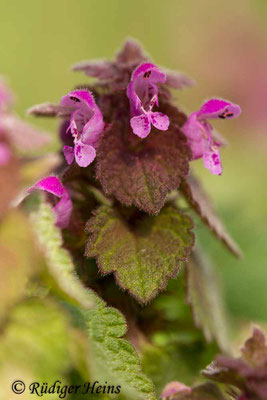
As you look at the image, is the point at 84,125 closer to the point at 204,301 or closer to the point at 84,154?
the point at 84,154

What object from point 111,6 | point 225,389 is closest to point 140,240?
point 225,389

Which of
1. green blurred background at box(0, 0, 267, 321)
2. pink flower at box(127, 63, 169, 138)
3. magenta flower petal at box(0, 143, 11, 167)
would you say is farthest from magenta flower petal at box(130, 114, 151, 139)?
green blurred background at box(0, 0, 267, 321)

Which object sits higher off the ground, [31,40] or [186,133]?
[31,40]

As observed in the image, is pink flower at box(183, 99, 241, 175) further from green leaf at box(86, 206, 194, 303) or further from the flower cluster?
green leaf at box(86, 206, 194, 303)

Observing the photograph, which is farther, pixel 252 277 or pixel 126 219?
pixel 252 277

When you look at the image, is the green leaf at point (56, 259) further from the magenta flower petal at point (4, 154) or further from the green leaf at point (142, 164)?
the green leaf at point (142, 164)

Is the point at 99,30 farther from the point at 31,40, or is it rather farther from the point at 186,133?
the point at 186,133

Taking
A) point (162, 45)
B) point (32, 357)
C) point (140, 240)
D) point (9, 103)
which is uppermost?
point (162, 45)

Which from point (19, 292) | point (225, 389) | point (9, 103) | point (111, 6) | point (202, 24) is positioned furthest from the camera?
point (202, 24)
